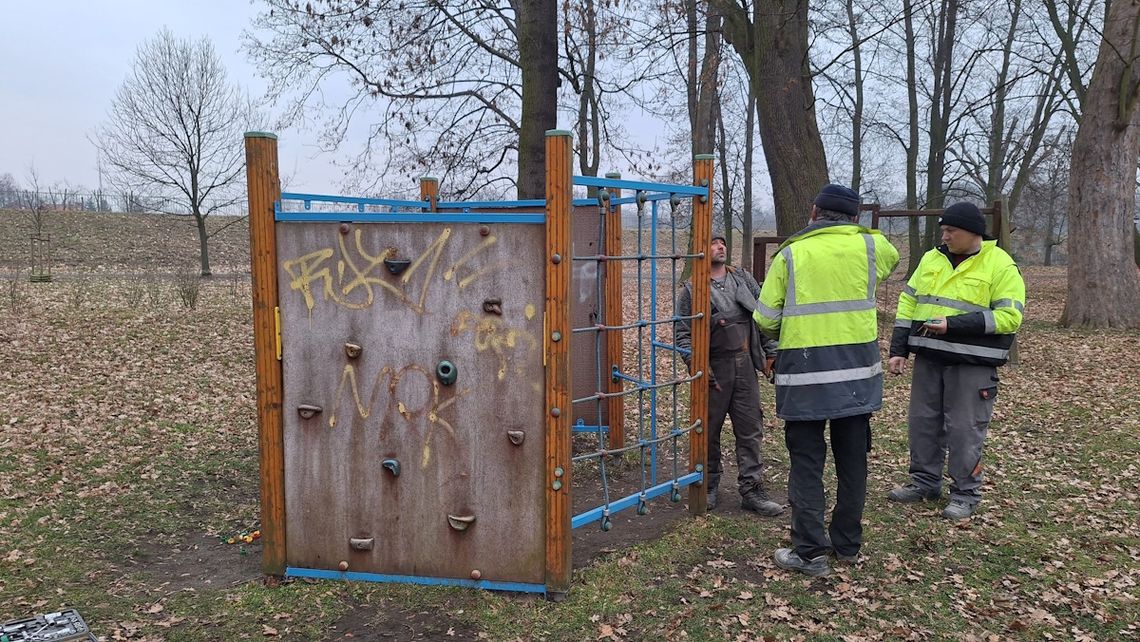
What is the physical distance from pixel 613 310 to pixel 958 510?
2451 mm

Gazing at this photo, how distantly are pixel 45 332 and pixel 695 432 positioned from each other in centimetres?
979

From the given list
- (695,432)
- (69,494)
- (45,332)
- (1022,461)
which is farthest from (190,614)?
(45,332)

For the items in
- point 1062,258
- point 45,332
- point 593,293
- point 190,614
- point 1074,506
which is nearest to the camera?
point 190,614

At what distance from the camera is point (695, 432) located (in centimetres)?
455

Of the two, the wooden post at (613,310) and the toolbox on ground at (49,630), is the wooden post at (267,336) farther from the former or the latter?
the wooden post at (613,310)

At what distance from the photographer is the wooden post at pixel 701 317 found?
14.5ft

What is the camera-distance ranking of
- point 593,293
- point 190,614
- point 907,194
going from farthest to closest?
point 907,194 < point 593,293 < point 190,614

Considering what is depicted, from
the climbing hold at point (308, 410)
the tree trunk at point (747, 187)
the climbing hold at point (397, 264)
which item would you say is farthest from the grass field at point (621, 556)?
the tree trunk at point (747, 187)

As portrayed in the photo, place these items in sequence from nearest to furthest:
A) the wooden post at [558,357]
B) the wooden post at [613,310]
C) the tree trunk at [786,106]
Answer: the wooden post at [558,357]
the wooden post at [613,310]
the tree trunk at [786,106]

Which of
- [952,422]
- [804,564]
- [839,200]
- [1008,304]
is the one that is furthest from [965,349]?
[804,564]

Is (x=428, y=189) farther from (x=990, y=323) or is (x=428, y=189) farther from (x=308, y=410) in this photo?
(x=990, y=323)

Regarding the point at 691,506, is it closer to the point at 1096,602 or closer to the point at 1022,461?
the point at 1096,602

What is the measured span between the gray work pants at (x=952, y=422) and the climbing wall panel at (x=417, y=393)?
8.47 ft

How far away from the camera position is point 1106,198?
12.2m
